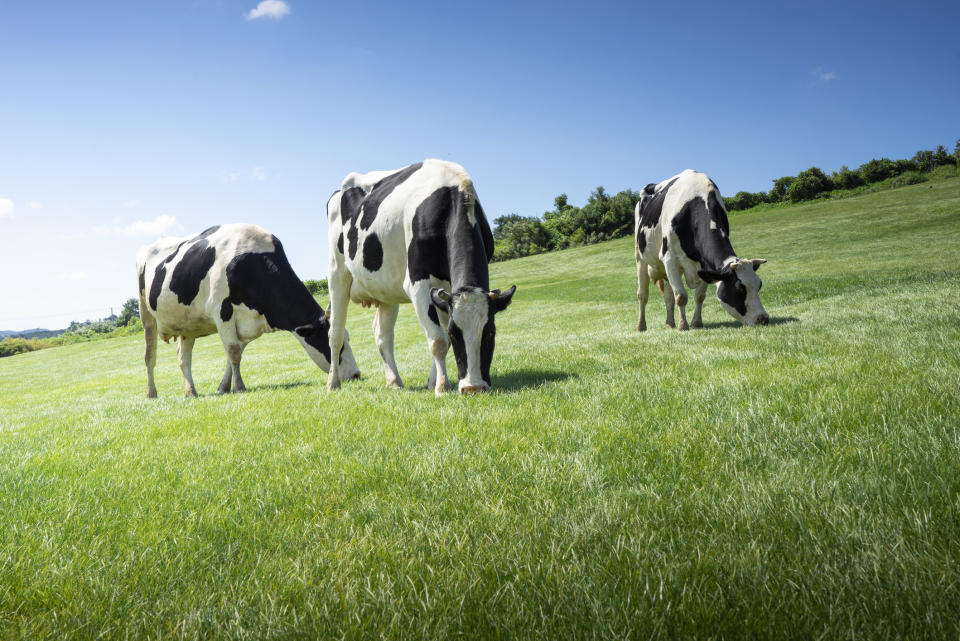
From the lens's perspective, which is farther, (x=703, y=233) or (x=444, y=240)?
(x=703, y=233)

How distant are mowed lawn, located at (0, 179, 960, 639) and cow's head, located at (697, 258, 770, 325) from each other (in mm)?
4815

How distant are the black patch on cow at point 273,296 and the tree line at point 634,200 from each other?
39.1 metres

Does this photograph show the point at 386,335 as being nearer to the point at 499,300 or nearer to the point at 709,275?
the point at 499,300

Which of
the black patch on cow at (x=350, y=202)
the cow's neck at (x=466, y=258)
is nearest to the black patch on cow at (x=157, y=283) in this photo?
the black patch on cow at (x=350, y=202)

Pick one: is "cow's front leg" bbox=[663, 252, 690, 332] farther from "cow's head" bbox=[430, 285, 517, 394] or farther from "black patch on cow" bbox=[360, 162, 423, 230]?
"cow's head" bbox=[430, 285, 517, 394]

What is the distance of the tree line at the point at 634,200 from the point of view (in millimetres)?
58156

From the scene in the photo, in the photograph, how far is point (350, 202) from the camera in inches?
325

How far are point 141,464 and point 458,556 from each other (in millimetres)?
2763

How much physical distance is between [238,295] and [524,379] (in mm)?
6780

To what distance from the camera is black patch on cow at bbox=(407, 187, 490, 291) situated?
6.16 m

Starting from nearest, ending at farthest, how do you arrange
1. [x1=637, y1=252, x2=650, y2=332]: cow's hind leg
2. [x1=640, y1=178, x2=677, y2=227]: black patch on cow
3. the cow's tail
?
the cow's tail
[x1=640, y1=178, x2=677, y2=227]: black patch on cow
[x1=637, y1=252, x2=650, y2=332]: cow's hind leg

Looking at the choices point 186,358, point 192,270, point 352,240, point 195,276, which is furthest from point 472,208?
point 186,358

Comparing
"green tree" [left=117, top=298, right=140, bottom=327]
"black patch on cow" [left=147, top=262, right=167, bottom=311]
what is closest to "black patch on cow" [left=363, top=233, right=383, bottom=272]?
"black patch on cow" [left=147, top=262, right=167, bottom=311]

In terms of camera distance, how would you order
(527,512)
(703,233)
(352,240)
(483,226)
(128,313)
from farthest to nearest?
(128,313) < (703,233) < (352,240) < (483,226) < (527,512)
